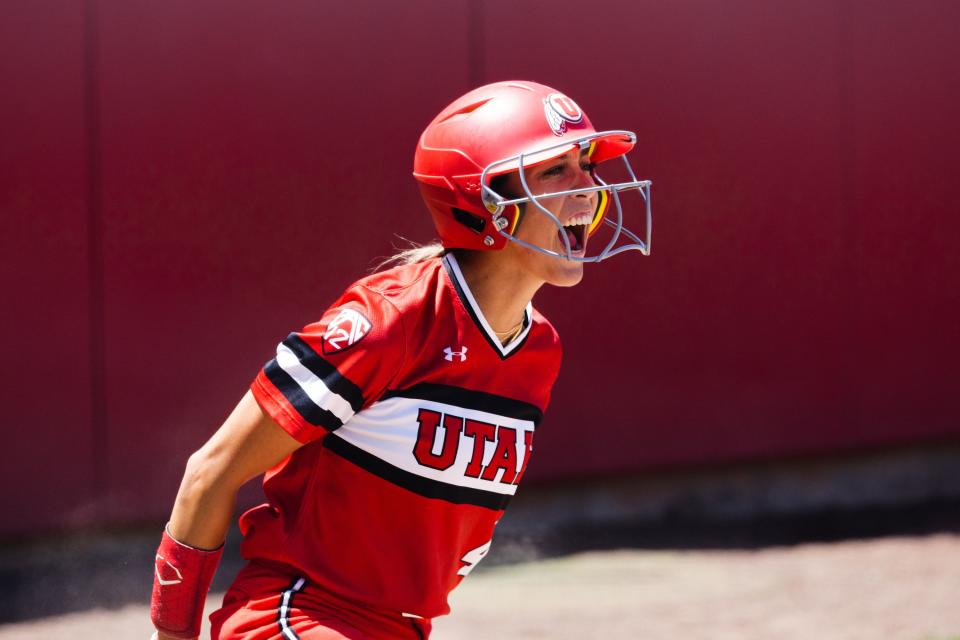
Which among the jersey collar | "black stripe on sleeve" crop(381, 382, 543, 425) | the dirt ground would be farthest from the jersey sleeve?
the dirt ground

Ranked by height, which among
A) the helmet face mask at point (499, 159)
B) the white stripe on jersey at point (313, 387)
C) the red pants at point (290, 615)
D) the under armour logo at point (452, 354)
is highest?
the helmet face mask at point (499, 159)

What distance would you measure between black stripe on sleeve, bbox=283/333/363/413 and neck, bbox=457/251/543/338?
16.6 inches

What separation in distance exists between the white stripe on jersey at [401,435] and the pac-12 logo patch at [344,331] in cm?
16

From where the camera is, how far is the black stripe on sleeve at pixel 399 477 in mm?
2518

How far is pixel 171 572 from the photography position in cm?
245

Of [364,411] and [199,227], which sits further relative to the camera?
[199,227]

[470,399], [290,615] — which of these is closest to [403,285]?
[470,399]

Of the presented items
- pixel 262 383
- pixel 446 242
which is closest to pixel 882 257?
pixel 446 242

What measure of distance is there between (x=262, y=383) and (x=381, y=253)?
4.22 meters

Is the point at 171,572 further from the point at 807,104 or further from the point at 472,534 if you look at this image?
the point at 807,104

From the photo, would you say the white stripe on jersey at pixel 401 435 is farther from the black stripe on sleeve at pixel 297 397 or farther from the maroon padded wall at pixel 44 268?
the maroon padded wall at pixel 44 268

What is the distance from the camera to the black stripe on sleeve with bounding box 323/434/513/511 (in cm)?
252

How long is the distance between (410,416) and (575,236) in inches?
21.7

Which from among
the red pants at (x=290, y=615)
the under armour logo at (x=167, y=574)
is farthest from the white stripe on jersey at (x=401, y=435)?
the under armour logo at (x=167, y=574)
